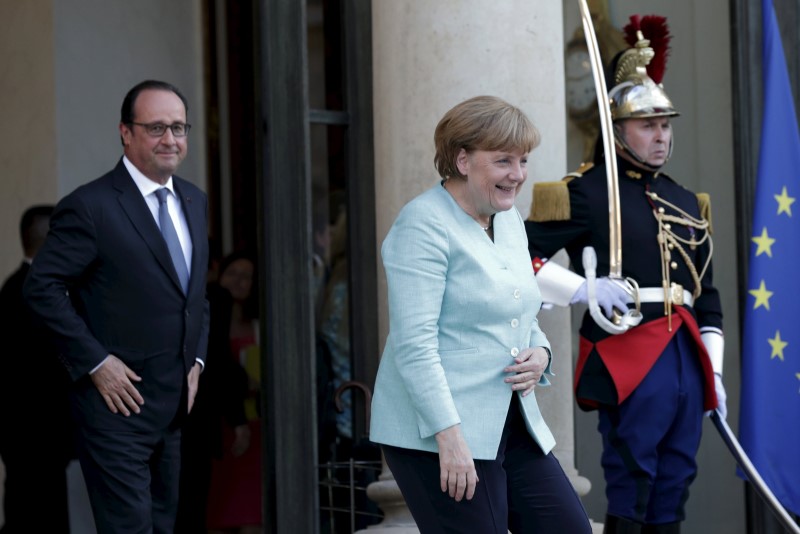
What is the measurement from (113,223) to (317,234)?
13.5 ft

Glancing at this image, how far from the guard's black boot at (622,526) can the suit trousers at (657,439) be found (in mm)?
17

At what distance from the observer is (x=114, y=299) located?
14.6 ft

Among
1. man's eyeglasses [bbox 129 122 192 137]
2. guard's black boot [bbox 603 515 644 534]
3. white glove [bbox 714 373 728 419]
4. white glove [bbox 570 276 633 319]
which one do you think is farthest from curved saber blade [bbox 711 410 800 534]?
man's eyeglasses [bbox 129 122 192 137]

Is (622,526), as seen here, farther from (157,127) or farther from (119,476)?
(157,127)

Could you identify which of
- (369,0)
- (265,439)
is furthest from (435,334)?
(369,0)

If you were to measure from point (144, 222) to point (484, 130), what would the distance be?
1.22m

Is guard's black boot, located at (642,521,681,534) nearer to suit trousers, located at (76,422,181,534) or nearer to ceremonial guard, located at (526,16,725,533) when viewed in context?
ceremonial guard, located at (526,16,725,533)

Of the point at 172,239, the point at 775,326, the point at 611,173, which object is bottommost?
the point at 775,326

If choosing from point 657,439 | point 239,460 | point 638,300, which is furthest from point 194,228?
point 239,460

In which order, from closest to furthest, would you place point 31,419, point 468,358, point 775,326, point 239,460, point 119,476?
point 468,358 < point 119,476 < point 775,326 < point 31,419 < point 239,460

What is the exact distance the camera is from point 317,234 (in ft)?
28.1

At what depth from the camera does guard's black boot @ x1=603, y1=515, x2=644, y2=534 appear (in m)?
4.93

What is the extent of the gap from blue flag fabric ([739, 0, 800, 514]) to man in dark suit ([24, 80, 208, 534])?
2.10m

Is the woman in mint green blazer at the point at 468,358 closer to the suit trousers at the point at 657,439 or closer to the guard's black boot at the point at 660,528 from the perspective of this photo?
the suit trousers at the point at 657,439
